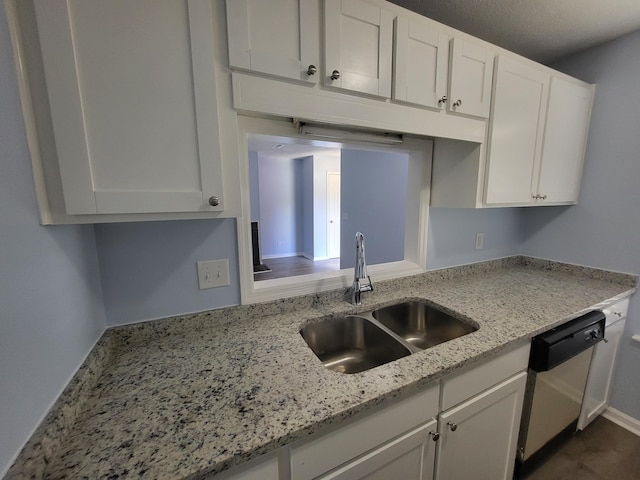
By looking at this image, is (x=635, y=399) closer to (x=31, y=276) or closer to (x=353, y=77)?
(x=353, y=77)

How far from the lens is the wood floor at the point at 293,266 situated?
17.6 ft

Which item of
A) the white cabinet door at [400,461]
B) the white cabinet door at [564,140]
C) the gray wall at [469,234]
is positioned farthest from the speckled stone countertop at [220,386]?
the white cabinet door at [564,140]

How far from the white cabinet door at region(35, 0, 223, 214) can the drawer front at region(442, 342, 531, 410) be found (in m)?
1.06

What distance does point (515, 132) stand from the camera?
1410 millimetres

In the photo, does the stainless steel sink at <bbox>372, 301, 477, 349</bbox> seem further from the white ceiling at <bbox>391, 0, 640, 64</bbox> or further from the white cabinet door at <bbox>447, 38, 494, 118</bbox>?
the white ceiling at <bbox>391, 0, 640, 64</bbox>

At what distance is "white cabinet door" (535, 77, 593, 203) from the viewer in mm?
1555

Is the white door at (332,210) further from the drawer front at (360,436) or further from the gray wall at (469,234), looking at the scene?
the drawer front at (360,436)

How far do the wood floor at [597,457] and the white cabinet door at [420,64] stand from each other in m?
2.05

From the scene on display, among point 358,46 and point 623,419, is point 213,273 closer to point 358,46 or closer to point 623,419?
point 358,46

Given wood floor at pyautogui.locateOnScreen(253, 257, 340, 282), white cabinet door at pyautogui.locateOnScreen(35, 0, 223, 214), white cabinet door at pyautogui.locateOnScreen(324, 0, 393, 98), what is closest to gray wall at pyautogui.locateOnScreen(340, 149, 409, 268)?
white cabinet door at pyautogui.locateOnScreen(324, 0, 393, 98)

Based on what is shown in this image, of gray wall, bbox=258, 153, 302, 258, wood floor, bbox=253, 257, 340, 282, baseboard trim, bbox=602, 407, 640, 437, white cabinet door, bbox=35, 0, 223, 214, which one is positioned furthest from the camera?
gray wall, bbox=258, 153, 302, 258

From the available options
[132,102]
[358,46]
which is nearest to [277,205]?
[358,46]

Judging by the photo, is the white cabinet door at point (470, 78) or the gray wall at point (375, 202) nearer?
the white cabinet door at point (470, 78)

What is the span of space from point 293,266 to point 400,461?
521 cm
